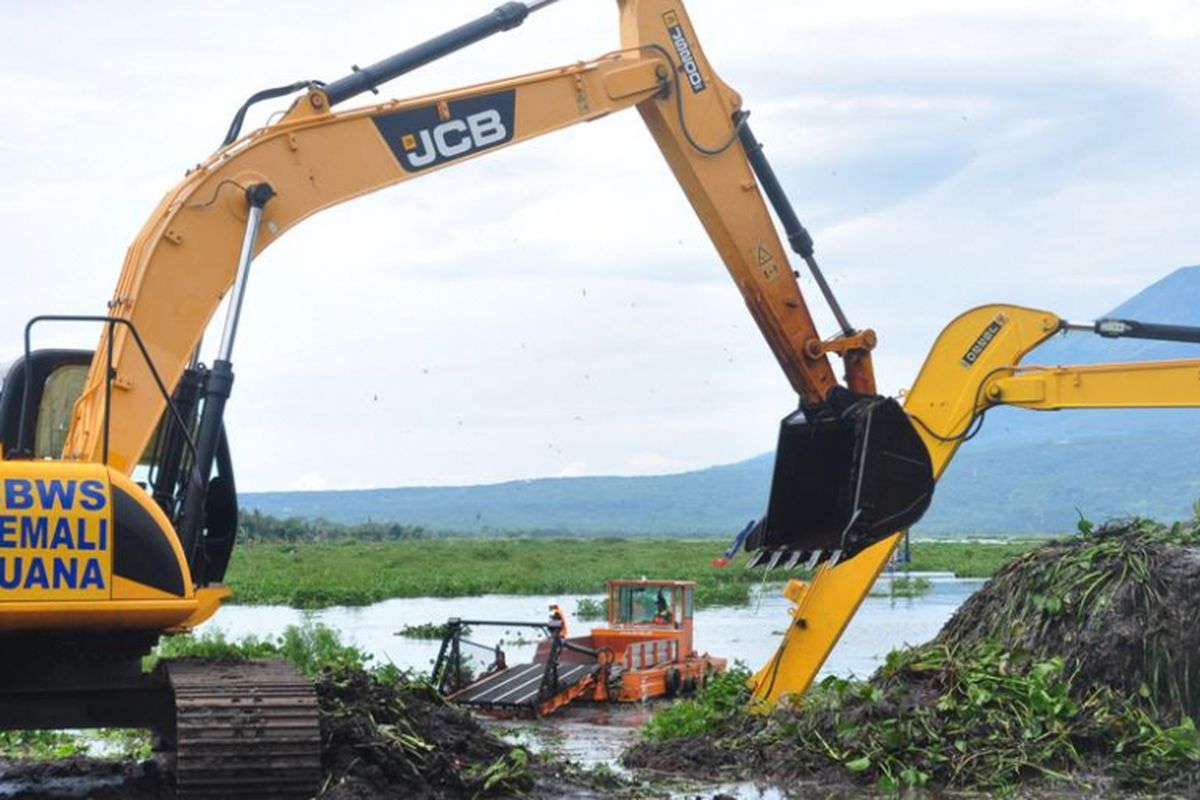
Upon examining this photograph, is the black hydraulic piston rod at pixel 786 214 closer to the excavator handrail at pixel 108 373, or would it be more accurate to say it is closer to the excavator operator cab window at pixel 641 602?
the excavator handrail at pixel 108 373

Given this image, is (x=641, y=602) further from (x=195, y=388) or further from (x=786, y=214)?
(x=195, y=388)

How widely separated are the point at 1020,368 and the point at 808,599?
104 inches

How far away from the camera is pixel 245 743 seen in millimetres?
10836

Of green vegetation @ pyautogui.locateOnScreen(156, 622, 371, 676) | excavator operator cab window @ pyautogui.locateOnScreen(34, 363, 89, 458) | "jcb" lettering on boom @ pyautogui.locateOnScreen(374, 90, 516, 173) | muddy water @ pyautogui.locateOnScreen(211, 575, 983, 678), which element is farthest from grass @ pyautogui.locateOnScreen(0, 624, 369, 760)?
muddy water @ pyautogui.locateOnScreen(211, 575, 983, 678)

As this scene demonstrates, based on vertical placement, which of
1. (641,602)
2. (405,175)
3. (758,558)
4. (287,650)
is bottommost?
(287,650)

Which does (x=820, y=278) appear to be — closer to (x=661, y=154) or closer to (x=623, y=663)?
(x=661, y=154)

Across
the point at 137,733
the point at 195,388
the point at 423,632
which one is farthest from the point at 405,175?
the point at 423,632

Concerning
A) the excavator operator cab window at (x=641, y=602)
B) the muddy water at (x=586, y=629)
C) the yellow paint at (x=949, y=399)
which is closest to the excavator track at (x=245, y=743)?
the muddy water at (x=586, y=629)

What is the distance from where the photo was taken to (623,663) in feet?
72.7

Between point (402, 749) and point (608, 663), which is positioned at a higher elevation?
point (402, 749)

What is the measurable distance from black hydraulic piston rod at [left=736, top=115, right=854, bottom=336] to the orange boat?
6.42 m

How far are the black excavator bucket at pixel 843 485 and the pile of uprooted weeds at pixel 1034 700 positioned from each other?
4.00ft

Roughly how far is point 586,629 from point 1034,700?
20.2m

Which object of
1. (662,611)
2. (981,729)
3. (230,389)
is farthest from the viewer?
(662,611)
